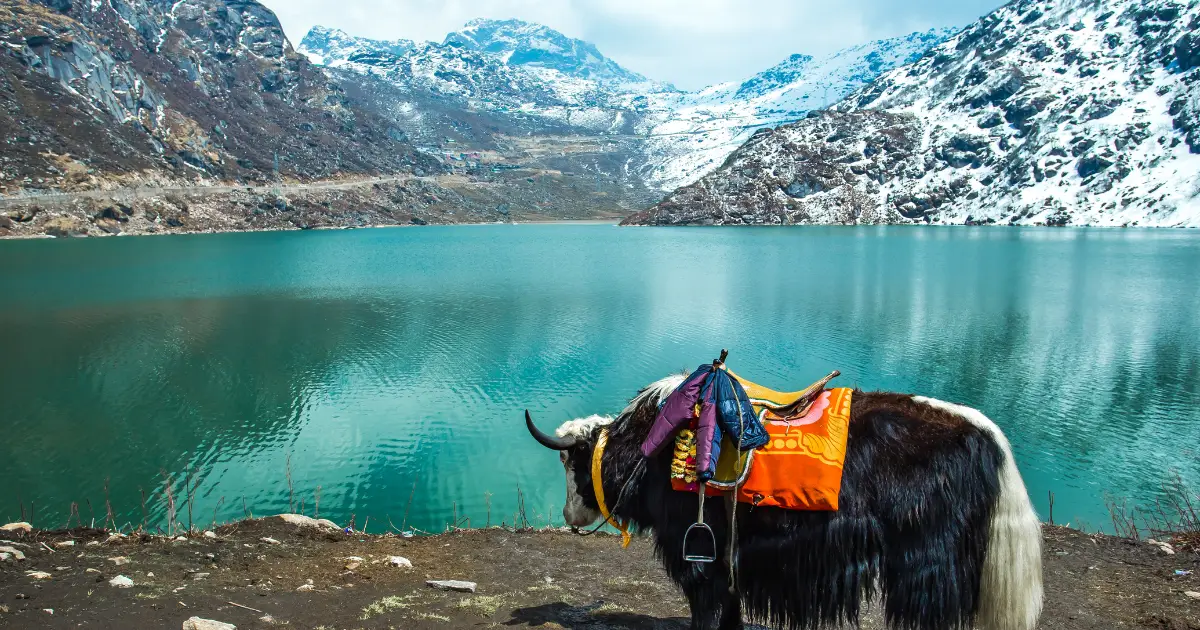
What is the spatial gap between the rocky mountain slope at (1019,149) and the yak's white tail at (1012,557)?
11926 centimetres

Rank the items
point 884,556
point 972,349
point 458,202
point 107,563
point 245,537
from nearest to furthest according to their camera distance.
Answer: point 884,556 → point 107,563 → point 245,537 → point 972,349 → point 458,202

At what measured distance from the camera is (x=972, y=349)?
73.8 feet

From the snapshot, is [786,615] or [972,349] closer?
[786,615]

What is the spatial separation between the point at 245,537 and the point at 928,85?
611ft

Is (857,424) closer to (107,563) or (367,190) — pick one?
(107,563)

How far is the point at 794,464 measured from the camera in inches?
144

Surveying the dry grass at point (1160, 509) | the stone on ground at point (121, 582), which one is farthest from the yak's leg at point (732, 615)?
the dry grass at point (1160, 509)

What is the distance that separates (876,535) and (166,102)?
5615 inches

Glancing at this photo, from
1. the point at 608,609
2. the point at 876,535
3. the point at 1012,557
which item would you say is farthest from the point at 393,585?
the point at 1012,557

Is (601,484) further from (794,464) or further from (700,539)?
(794,464)

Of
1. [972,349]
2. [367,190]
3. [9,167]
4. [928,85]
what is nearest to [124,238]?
[9,167]

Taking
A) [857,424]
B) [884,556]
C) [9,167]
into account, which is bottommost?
[884,556]

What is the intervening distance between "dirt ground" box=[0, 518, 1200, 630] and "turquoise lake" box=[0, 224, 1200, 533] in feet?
13.0

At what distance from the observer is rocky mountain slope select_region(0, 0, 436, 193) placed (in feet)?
279
